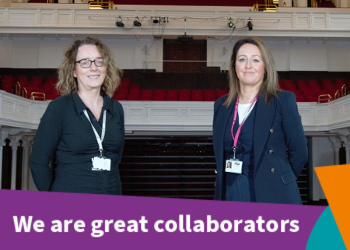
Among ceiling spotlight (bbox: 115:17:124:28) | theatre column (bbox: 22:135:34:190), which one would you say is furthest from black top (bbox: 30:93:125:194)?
ceiling spotlight (bbox: 115:17:124:28)

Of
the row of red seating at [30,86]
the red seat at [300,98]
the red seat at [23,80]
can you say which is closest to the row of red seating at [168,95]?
the row of red seating at [30,86]

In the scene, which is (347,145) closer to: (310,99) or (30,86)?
(310,99)

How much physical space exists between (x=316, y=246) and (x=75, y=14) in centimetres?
1431

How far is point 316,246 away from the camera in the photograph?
1.56m

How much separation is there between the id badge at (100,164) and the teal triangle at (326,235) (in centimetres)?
95

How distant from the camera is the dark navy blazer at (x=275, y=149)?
2.10m

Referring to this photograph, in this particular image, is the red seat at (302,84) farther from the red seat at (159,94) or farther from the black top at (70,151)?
the black top at (70,151)

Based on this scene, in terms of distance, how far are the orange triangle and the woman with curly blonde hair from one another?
0.98 m

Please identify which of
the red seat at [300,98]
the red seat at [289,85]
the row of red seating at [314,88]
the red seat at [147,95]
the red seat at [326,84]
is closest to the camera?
the red seat at [300,98]

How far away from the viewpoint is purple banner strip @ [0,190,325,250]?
156 centimetres

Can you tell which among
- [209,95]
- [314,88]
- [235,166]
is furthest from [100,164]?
[314,88]

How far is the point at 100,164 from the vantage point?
2.03m

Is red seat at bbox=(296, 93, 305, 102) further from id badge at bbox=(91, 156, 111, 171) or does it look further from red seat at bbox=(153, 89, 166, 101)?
id badge at bbox=(91, 156, 111, 171)

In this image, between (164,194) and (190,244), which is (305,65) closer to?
(164,194)
